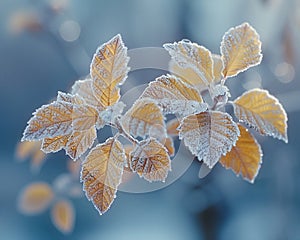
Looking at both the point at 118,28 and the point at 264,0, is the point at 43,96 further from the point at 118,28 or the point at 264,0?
the point at 264,0

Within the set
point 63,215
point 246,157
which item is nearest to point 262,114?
point 246,157

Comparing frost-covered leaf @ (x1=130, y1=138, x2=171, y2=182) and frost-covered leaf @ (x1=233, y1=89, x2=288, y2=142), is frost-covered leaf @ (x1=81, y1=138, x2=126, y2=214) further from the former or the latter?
frost-covered leaf @ (x1=233, y1=89, x2=288, y2=142)

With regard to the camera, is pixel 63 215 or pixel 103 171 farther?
pixel 63 215

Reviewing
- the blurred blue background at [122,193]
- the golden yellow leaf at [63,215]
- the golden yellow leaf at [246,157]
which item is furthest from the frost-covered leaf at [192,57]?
the blurred blue background at [122,193]

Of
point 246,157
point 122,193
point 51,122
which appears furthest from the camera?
point 122,193

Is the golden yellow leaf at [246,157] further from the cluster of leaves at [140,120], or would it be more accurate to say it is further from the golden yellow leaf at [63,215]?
the golden yellow leaf at [63,215]

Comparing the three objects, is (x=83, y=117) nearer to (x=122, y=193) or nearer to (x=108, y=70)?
(x=108, y=70)
